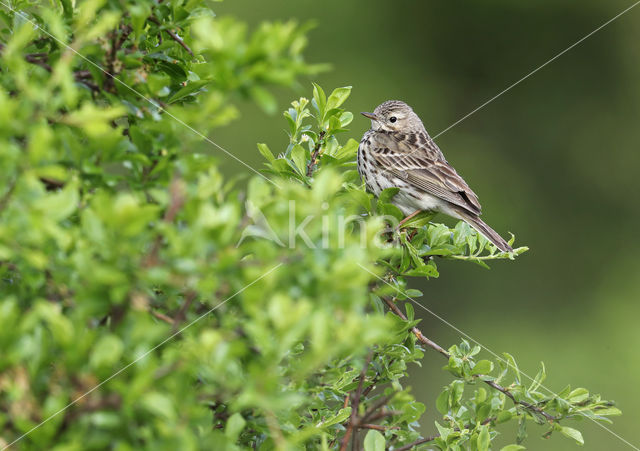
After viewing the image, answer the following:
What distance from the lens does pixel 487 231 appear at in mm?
4180

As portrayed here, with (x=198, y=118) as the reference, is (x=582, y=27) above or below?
below

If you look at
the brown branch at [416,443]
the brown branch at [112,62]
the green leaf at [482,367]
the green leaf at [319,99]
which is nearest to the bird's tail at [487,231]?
the green leaf at [482,367]

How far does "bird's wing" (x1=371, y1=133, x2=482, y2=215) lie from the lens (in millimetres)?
4816

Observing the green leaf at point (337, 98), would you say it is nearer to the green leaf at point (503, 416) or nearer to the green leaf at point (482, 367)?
the green leaf at point (482, 367)

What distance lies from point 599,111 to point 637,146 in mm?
623

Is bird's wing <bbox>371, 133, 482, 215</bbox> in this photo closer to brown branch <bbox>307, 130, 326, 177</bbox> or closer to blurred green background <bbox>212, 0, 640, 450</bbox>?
brown branch <bbox>307, 130, 326, 177</bbox>

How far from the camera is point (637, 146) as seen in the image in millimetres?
8805

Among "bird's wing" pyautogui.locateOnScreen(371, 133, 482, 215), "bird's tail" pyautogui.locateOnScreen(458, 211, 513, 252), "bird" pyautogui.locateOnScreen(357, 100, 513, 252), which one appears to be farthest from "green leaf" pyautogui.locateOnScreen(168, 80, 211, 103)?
"bird's wing" pyautogui.locateOnScreen(371, 133, 482, 215)

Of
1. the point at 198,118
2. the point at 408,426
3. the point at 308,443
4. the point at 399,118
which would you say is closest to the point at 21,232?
the point at 198,118

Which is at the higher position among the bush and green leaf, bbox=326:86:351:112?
the bush

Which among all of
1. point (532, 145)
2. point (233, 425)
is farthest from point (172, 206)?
point (532, 145)

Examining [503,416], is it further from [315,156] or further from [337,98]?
[337,98]

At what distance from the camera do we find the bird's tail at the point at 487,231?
384 centimetres

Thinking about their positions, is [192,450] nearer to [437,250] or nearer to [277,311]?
[277,311]
